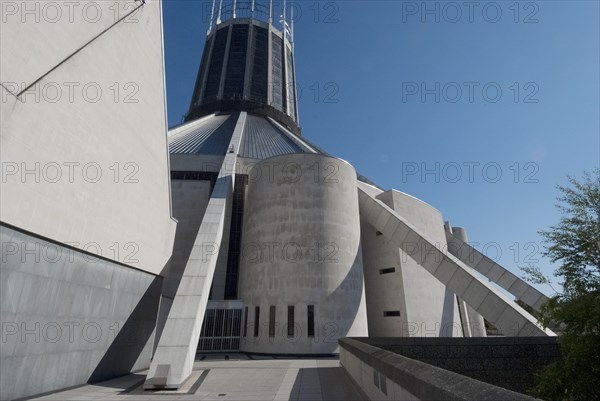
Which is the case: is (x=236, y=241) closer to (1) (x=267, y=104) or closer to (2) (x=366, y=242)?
(2) (x=366, y=242)

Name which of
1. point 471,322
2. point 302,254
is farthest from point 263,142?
point 471,322

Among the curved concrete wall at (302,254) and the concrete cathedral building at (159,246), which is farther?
the curved concrete wall at (302,254)

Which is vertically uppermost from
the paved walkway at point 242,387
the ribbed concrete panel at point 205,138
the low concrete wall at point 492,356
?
the ribbed concrete panel at point 205,138

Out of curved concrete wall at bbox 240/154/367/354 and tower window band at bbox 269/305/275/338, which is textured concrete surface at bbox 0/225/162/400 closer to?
tower window band at bbox 269/305/275/338

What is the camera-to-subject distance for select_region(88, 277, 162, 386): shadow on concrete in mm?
12039

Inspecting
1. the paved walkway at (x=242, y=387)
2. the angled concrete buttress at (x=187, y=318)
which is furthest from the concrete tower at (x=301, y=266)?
the paved walkway at (x=242, y=387)

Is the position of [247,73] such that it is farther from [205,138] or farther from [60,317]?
[60,317]

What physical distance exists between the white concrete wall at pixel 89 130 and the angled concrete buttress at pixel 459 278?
1628 centimetres

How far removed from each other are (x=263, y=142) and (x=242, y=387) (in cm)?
2984

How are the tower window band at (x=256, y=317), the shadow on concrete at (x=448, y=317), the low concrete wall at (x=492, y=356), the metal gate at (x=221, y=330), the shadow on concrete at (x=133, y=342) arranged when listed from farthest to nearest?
the shadow on concrete at (x=448, y=317) < the metal gate at (x=221, y=330) < the tower window band at (x=256, y=317) < the shadow on concrete at (x=133, y=342) < the low concrete wall at (x=492, y=356)

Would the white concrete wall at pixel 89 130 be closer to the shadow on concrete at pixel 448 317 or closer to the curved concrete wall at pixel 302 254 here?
the curved concrete wall at pixel 302 254

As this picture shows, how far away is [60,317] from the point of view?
31.9 feet

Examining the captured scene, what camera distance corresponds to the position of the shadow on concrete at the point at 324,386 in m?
9.43

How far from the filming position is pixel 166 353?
11078 millimetres
